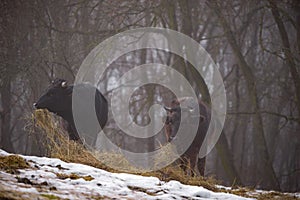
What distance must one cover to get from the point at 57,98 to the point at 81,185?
5352 millimetres

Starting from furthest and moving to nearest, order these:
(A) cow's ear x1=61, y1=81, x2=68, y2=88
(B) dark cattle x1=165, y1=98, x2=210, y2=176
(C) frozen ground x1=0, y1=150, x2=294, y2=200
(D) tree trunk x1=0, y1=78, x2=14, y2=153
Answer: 1. (D) tree trunk x1=0, y1=78, x2=14, y2=153
2. (A) cow's ear x1=61, y1=81, x2=68, y2=88
3. (B) dark cattle x1=165, y1=98, x2=210, y2=176
4. (C) frozen ground x1=0, y1=150, x2=294, y2=200

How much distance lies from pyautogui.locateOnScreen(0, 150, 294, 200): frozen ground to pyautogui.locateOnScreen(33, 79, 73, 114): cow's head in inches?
164

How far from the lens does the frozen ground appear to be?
3.91 metres

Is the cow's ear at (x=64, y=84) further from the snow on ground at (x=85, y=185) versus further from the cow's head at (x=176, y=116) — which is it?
the snow on ground at (x=85, y=185)

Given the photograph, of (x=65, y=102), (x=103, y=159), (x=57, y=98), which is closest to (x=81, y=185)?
(x=103, y=159)

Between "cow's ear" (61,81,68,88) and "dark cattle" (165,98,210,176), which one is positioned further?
"cow's ear" (61,81,68,88)

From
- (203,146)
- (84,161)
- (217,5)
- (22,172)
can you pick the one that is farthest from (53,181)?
(217,5)

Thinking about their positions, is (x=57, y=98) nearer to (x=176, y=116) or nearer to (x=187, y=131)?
(x=176, y=116)

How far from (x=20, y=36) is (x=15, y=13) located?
0.55 meters

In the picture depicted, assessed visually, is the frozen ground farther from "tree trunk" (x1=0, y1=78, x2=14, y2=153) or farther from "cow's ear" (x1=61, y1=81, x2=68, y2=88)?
"tree trunk" (x1=0, y1=78, x2=14, y2=153)

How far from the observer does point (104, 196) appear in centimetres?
418

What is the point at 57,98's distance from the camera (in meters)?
9.52

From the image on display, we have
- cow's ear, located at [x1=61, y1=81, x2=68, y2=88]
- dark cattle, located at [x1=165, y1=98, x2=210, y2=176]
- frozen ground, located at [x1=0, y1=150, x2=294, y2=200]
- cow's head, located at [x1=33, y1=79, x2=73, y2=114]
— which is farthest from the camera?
cow's ear, located at [x1=61, y1=81, x2=68, y2=88]

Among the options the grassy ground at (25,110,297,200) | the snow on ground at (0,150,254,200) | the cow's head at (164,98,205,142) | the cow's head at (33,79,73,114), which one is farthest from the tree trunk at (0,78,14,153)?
the snow on ground at (0,150,254,200)
